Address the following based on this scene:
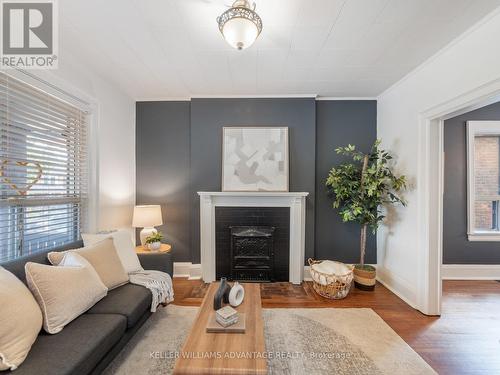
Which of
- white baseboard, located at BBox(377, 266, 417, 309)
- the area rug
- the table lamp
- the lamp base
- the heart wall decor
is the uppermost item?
the heart wall decor

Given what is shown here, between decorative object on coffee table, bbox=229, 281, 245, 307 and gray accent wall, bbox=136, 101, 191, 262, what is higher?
gray accent wall, bbox=136, 101, 191, 262

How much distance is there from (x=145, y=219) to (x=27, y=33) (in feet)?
6.62

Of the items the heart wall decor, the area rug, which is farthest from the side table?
the heart wall decor

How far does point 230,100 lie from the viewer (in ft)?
10.4

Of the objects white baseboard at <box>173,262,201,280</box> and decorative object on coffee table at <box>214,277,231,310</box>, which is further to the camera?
white baseboard at <box>173,262,201,280</box>

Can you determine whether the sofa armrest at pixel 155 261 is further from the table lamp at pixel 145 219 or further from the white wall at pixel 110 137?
the white wall at pixel 110 137

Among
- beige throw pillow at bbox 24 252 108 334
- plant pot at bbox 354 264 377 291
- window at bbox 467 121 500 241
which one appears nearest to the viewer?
beige throw pillow at bbox 24 252 108 334

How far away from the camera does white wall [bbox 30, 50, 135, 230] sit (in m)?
2.17

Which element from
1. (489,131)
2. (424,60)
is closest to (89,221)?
(424,60)

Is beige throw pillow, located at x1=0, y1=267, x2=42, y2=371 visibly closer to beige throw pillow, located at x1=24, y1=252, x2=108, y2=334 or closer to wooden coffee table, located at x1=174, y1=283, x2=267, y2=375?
beige throw pillow, located at x1=24, y1=252, x2=108, y2=334

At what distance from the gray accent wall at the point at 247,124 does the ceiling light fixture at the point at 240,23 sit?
1.69m

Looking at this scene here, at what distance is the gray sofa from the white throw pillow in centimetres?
13

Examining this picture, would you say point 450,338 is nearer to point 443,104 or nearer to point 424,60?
point 443,104

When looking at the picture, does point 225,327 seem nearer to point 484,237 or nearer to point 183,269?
point 183,269
